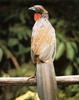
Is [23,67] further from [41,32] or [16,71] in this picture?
[41,32]

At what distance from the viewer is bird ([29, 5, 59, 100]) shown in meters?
3.19

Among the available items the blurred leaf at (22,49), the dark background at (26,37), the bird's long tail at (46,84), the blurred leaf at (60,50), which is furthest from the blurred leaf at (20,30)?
the bird's long tail at (46,84)

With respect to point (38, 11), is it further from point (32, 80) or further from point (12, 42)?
point (12, 42)

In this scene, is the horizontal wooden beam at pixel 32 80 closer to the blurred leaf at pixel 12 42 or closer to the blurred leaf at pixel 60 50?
the blurred leaf at pixel 60 50

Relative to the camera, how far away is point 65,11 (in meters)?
5.99

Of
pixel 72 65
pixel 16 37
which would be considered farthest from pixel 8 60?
pixel 72 65

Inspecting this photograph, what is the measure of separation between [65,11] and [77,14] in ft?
0.56

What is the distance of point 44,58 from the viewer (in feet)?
10.7

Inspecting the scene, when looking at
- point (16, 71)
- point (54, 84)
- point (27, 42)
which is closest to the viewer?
point (54, 84)

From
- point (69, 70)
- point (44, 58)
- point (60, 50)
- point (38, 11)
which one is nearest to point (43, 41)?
point (44, 58)

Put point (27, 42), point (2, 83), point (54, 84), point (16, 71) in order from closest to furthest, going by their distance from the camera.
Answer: point (54, 84) < point (2, 83) < point (16, 71) < point (27, 42)

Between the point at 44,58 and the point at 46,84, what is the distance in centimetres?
18

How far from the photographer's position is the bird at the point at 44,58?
319 cm

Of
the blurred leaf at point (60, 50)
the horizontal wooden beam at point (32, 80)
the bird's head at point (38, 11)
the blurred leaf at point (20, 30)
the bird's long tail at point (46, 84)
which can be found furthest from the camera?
the blurred leaf at point (20, 30)
